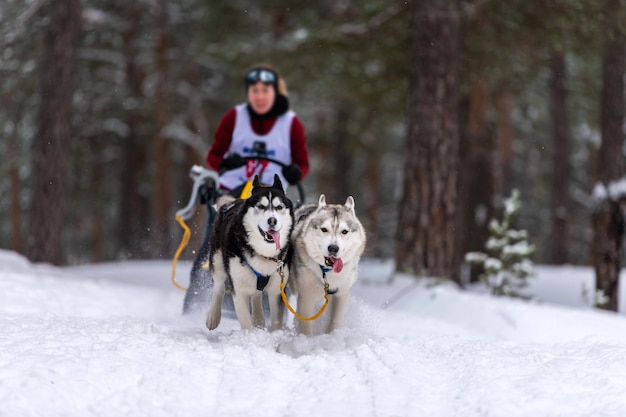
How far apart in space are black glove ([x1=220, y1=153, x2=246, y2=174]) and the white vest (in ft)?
0.24

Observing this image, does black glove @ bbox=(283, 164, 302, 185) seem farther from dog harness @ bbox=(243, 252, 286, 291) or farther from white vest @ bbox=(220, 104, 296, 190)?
dog harness @ bbox=(243, 252, 286, 291)

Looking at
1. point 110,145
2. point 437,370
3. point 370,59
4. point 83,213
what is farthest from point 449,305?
point 83,213

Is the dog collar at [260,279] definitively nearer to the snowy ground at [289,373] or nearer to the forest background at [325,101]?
the snowy ground at [289,373]

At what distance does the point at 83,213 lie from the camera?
23.1 m

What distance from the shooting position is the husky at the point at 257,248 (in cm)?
463

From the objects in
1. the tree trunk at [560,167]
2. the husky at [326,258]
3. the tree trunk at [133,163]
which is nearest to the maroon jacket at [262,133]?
the husky at [326,258]

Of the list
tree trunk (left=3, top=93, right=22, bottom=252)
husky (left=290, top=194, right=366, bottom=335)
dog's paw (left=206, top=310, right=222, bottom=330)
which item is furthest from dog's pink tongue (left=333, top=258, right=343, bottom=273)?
tree trunk (left=3, top=93, right=22, bottom=252)

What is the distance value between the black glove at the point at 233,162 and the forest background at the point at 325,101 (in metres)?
1.35

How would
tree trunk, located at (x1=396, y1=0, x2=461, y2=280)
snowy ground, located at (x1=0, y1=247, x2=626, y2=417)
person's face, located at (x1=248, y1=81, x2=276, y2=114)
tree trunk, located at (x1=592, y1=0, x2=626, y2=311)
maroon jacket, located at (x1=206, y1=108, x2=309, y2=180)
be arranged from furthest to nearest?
tree trunk, located at (x1=592, y1=0, x2=626, y2=311)
tree trunk, located at (x1=396, y1=0, x2=461, y2=280)
maroon jacket, located at (x1=206, y1=108, x2=309, y2=180)
person's face, located at (x1=248, y1=81, x2=276, y2=114)
snowy ground, located at (x1=0, y1=247, x2=626, y2=417)

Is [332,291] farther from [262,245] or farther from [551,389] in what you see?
[551,389]

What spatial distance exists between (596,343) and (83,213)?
2091cm

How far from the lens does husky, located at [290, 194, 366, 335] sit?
4668 millimetres

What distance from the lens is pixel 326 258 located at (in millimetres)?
4668

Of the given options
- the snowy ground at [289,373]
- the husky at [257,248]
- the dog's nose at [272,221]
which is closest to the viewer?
the snowy ground at [289,373]
